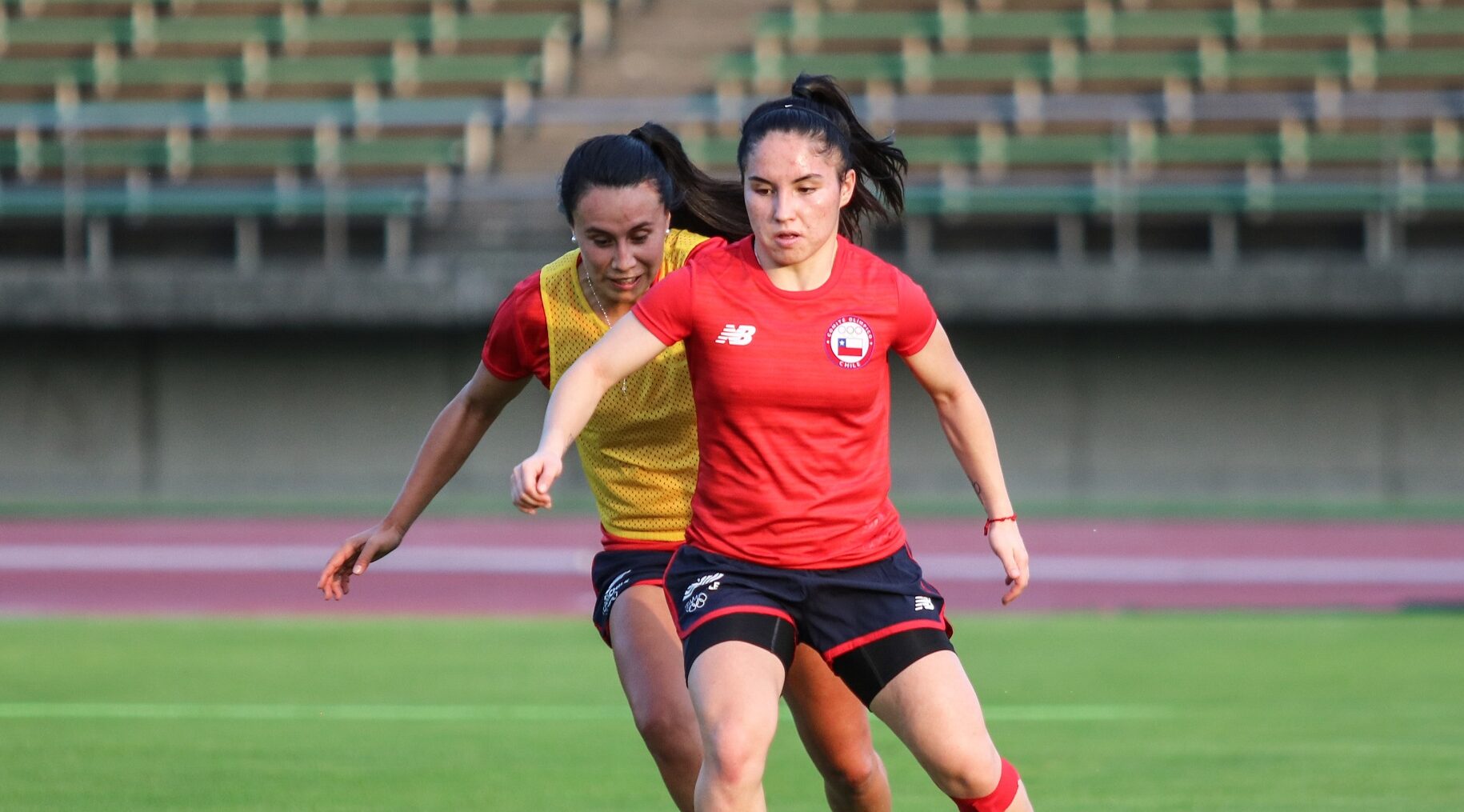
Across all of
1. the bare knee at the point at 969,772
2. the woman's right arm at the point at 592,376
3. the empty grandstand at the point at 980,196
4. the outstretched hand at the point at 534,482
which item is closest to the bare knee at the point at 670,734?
Result: the bare knee at the point at 969,772

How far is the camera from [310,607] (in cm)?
1216

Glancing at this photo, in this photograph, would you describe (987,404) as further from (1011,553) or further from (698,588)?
(698,588)

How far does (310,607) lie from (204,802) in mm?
6212

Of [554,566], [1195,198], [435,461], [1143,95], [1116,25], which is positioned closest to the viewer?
[435,461]

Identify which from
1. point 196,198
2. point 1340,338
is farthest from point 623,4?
point 1340,338

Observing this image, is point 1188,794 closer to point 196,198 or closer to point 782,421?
point 782,421

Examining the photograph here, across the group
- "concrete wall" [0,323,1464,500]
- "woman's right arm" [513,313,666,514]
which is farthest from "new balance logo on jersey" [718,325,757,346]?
"concrete wall" [0,323,1464,500]

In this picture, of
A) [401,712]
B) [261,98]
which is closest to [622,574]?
[401,712]

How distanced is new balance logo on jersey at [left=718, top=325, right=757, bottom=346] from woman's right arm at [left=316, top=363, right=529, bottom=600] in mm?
963

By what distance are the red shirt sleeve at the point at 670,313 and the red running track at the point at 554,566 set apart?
25.7 ft

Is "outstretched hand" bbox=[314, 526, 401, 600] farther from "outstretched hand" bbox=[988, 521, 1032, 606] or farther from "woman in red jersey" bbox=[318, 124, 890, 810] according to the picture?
"outstretched hand" bbox=[988, 521, 1032, 606]

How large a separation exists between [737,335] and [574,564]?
10076 millimetres

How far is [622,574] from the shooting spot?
15.6 feet

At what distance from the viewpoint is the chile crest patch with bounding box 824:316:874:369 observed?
13.4ft
